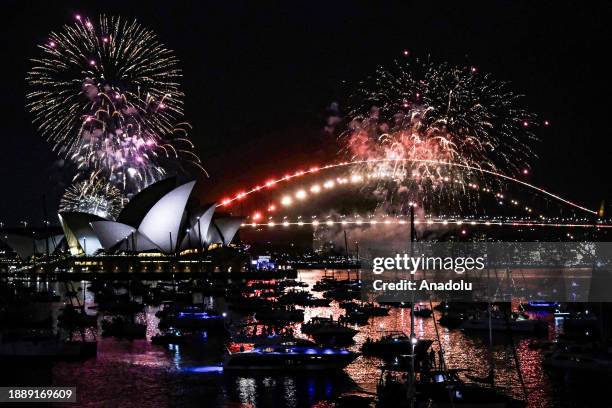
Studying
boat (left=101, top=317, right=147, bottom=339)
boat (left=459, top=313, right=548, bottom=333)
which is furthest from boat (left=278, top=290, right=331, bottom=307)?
boat (left=101, top=317, right=147, bottom=339)

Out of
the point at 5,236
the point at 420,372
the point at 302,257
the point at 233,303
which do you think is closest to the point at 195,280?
the point at 233,303

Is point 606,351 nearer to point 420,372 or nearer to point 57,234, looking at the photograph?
point 420,372

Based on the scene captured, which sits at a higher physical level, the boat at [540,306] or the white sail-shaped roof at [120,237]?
the white sail-shaped roof at [120,237]

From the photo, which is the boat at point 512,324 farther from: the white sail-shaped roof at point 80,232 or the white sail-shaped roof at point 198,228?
the white sail-shaped roof at point 80,232

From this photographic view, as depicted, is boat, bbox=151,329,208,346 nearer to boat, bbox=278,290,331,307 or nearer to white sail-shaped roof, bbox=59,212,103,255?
boat, bbox=278,290,331,307

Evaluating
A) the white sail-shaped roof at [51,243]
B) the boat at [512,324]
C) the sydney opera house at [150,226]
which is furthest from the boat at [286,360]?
the white sail-shaped roof at [51,243]

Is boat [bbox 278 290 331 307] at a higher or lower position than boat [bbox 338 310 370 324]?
higher
